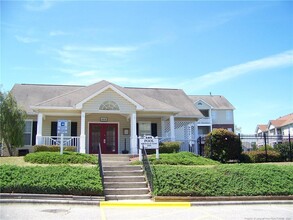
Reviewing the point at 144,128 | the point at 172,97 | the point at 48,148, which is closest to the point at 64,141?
the point at 48,148

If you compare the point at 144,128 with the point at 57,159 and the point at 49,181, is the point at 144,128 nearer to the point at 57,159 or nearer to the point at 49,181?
the point at 57,159

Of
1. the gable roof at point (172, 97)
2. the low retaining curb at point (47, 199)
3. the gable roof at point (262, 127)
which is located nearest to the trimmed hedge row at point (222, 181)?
the low retaining curb at point (47, 199)

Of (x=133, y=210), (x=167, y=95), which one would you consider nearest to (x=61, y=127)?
(x=133, y=210)

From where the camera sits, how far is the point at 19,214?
9.45 meters

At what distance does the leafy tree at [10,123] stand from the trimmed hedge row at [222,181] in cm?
1122

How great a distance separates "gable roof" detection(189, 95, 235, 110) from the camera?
5783 centimetres

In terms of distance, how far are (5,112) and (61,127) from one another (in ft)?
17.9

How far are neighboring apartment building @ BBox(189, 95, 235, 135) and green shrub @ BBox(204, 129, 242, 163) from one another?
34118 millimetres

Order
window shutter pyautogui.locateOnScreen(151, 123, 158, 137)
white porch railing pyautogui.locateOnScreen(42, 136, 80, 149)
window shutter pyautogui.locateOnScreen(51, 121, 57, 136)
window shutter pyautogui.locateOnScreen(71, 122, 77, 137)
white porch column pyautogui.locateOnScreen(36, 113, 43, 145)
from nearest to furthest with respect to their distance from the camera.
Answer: white porch column pyautogui.locateOnScreen(36, 113, 43, 145) → white porch railing pyautogui.locateOnScreen(42, 136, 80, 149) → window shutter pyautogui.locateOnScreen(51, 121, 57, 136) → window shutter pyautogui.locateOnScreen(71, 122, 77, 137) → window shutter pyautogui.locateOnScreen(151, 123, 158, 137)

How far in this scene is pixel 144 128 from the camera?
83.6 ft

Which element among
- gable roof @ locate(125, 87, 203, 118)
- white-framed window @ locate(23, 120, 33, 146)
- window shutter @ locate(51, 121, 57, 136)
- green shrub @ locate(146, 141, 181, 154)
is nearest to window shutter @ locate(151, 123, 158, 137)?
gable roof @ locate(125, 87, 203, 118)

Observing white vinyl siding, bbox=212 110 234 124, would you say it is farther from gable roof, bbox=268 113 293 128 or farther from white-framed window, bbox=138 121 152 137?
white-framed window, bbox=138 121 152 137

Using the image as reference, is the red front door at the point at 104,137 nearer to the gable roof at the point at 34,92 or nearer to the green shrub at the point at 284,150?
the gable roof at the point at 34,92

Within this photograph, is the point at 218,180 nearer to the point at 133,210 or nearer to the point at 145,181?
the point at 145,181
